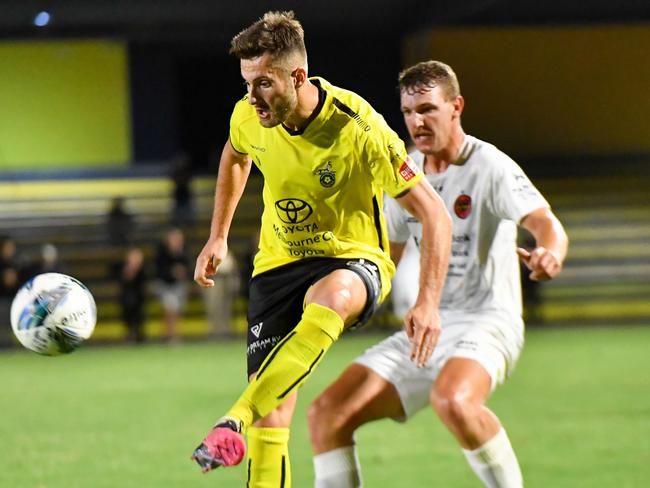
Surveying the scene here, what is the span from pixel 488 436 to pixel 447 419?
180 millimetres

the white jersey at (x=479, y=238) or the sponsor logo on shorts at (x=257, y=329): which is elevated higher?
the white jersey at (x=479, y=238)

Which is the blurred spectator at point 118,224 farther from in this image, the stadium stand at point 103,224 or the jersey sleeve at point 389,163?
the jersey sleeve at point 389,163

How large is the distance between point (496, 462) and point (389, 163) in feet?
4.03

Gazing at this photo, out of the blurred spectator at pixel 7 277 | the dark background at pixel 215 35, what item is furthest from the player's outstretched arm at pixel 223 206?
the dark background at pixel 215 35

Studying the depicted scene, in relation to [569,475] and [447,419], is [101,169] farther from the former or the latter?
[447,419]

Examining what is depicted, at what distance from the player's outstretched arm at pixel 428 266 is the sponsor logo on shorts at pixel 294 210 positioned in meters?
0.38

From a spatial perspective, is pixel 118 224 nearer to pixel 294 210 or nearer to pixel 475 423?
pixel 294 210

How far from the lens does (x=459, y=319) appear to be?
502 centimetres

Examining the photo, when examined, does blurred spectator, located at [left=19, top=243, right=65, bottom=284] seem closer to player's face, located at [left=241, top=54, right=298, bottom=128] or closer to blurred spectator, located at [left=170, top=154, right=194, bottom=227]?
blurred spectator, located at [left=170, top=154, right=194, bottom=227]

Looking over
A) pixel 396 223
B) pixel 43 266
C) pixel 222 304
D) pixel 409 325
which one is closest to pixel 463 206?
pixel 396 223

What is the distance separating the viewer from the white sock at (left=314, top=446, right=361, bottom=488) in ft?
15.6

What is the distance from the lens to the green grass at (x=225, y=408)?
6719 millimetres

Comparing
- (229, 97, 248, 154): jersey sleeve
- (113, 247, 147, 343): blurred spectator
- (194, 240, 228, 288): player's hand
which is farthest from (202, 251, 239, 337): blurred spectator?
(229, 97, 248, 154): jersey sleeve

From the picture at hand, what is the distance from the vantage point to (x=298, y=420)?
9250 millimetres
